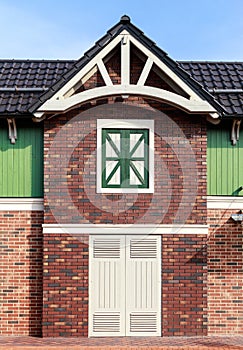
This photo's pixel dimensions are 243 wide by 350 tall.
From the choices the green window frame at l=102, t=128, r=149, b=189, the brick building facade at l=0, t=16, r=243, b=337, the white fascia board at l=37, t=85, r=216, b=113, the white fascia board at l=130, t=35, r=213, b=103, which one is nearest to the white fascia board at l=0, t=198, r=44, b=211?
the brick building facade at l=0, t=16, r=243, b=337

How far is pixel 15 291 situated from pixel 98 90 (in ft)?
16.4

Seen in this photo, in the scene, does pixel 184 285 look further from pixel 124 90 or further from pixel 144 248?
pixel 124 90

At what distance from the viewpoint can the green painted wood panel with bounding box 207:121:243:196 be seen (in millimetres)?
14891

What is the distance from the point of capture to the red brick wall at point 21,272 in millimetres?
14523

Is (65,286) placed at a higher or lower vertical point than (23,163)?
lower

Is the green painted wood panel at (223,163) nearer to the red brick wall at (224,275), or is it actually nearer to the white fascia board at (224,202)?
the white fascia board at (224,202)

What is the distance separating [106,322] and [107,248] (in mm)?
1669

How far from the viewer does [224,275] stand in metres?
14.7

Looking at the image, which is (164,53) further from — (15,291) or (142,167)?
(15,291)

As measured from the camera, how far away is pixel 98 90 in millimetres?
14164

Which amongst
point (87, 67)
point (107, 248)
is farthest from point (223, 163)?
point (87, 67)

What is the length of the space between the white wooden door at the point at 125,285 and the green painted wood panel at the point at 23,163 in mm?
1970

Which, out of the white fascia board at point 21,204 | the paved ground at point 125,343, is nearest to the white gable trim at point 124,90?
the white fascia board at point 21,204

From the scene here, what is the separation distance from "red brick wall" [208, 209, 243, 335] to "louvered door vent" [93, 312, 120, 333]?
2.17 meters
